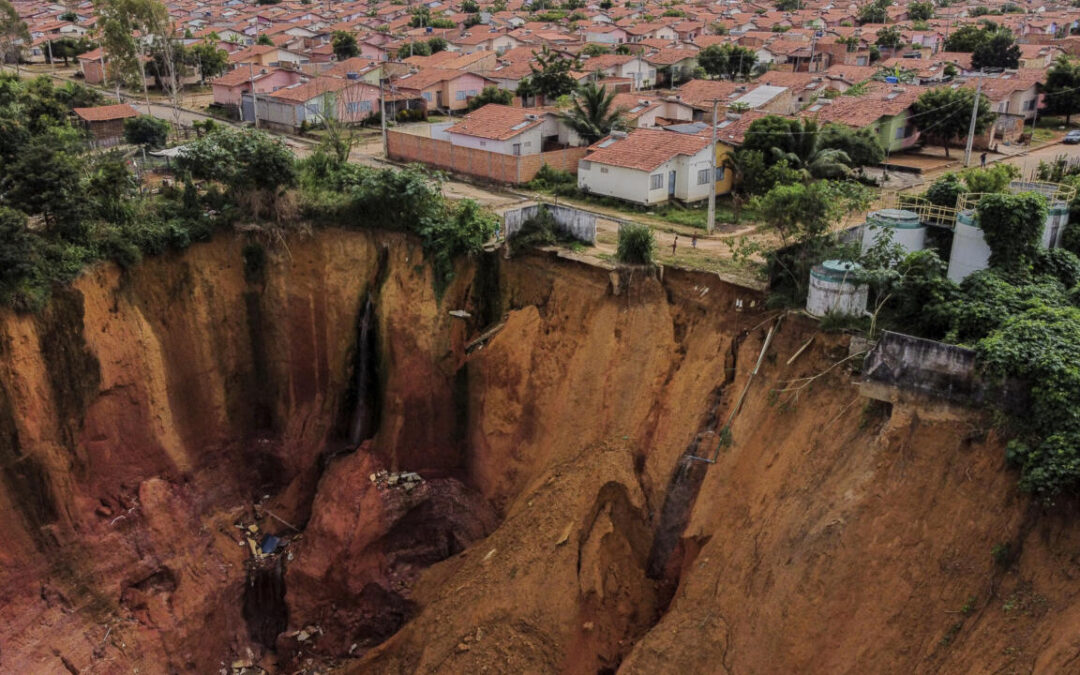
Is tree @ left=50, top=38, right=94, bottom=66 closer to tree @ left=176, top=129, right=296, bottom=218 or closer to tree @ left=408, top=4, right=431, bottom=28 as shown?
tree @ left=408, top=4, right=431, bottom=28

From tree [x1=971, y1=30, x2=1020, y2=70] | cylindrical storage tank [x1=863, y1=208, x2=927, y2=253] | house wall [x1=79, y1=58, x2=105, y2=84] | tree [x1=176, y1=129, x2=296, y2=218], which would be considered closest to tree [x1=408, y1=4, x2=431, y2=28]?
house wall [x1=79, y1=58, x2=105, y2=84]

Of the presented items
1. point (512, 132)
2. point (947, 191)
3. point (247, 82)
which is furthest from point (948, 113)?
point (247, 82)

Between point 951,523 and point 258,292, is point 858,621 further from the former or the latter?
point 258,292

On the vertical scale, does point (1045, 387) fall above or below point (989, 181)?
below

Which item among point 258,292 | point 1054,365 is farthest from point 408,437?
point 1054,365

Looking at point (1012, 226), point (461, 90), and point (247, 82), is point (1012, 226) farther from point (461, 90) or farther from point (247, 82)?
point (247, 82)

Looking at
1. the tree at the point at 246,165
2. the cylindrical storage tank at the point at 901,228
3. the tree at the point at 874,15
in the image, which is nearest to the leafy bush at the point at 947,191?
the cylindrical storage tank at the point at 901,228

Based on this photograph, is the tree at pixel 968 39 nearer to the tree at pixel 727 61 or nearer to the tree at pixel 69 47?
the tree at pixel 727 61
